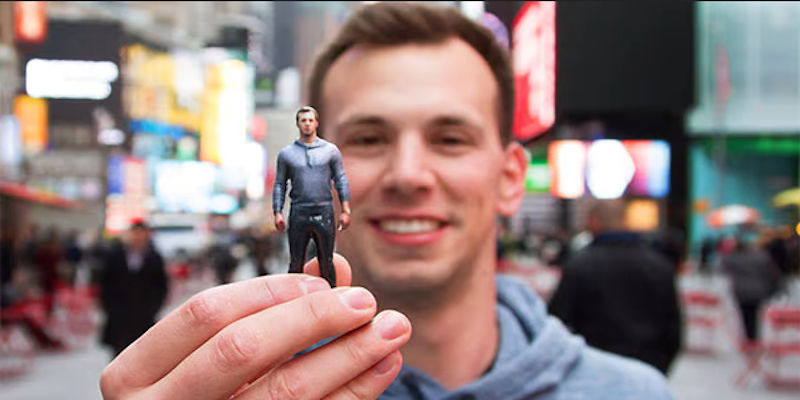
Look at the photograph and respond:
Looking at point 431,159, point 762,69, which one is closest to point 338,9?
point 431,159

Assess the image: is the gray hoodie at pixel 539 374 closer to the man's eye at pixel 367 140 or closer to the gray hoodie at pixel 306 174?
the man's eye at pixel 367 140

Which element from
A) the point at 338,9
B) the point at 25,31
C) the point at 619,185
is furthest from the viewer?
the point at 619,185

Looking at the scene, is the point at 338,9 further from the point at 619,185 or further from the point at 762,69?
the point at 762,69

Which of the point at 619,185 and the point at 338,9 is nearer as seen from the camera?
the point at 338,9

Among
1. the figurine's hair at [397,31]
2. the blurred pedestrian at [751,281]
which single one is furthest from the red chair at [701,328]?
the figurine's hair at [397,31]

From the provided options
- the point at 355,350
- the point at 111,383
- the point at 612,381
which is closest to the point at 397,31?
the point at 355,350

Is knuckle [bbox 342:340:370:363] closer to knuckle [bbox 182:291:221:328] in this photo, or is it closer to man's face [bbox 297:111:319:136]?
knuckle [bbox 182:291:221:328]

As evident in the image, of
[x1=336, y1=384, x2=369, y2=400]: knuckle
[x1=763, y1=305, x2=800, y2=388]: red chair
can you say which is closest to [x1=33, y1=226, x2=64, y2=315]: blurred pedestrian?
[x1=763, y1=305, x2=800, y2=388]: red chair

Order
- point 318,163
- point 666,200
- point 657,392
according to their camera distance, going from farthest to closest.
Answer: point 666,200, point 657,392, point 318,163
